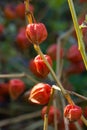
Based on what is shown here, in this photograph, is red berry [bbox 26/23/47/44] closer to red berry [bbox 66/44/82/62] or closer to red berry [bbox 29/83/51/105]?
Answer: red berry [bbox 29/83/51/105]

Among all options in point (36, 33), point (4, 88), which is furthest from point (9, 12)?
point (36, 33)

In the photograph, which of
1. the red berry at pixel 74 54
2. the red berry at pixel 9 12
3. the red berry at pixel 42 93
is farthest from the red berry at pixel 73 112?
the red berry at pixel 9 12

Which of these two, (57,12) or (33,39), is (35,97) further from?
(57,12)

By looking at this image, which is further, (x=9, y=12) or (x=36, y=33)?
(x=9, y=12)

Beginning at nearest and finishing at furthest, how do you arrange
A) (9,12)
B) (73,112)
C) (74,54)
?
(73,112), (74,54), (9,12)

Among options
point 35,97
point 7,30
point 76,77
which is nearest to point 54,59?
point 76,77

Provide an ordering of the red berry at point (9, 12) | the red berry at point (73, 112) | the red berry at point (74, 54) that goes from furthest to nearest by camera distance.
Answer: the red berry at point (9, 12) → the red berry at point (74, 54) → the red berry at point (73, 112)

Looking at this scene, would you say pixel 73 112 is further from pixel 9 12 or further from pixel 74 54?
pixel 9 12

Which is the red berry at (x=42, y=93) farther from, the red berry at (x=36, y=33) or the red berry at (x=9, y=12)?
the red berry at (x=9, y=12)
